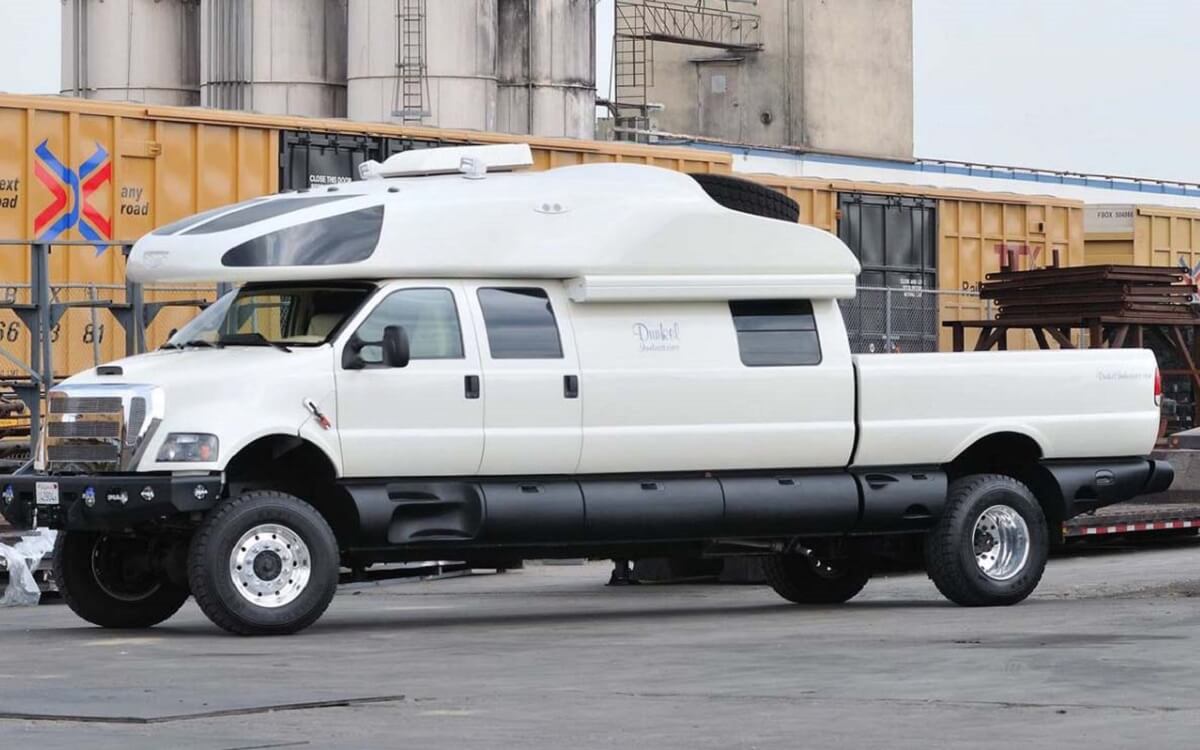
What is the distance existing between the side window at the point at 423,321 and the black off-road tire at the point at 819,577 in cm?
352

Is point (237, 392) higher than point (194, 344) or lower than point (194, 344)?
lower

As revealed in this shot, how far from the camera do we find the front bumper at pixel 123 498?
1240 centimetres

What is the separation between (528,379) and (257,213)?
6.26 feet

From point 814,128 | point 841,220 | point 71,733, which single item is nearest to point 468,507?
point 71,733

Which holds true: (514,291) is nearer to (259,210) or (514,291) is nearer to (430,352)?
(430,352)

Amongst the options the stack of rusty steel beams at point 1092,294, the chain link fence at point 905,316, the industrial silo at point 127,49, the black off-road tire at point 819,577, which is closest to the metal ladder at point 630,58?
the industrial silo at point 127,49

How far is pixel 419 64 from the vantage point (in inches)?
1849

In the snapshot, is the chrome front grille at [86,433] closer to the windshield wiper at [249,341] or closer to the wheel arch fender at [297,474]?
the wheel arch fender at [297,474]

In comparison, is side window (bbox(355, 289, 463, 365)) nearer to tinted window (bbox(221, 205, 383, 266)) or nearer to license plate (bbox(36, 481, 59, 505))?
tinted window (bbox(221, 205, 383, 266))

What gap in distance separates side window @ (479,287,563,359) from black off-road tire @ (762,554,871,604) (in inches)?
119

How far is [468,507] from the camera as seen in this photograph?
43.8ft

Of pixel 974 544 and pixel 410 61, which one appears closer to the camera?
pixel 974 544

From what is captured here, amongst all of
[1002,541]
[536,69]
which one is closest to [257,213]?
[1002,541]

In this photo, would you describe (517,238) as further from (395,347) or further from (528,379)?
(395,347)
